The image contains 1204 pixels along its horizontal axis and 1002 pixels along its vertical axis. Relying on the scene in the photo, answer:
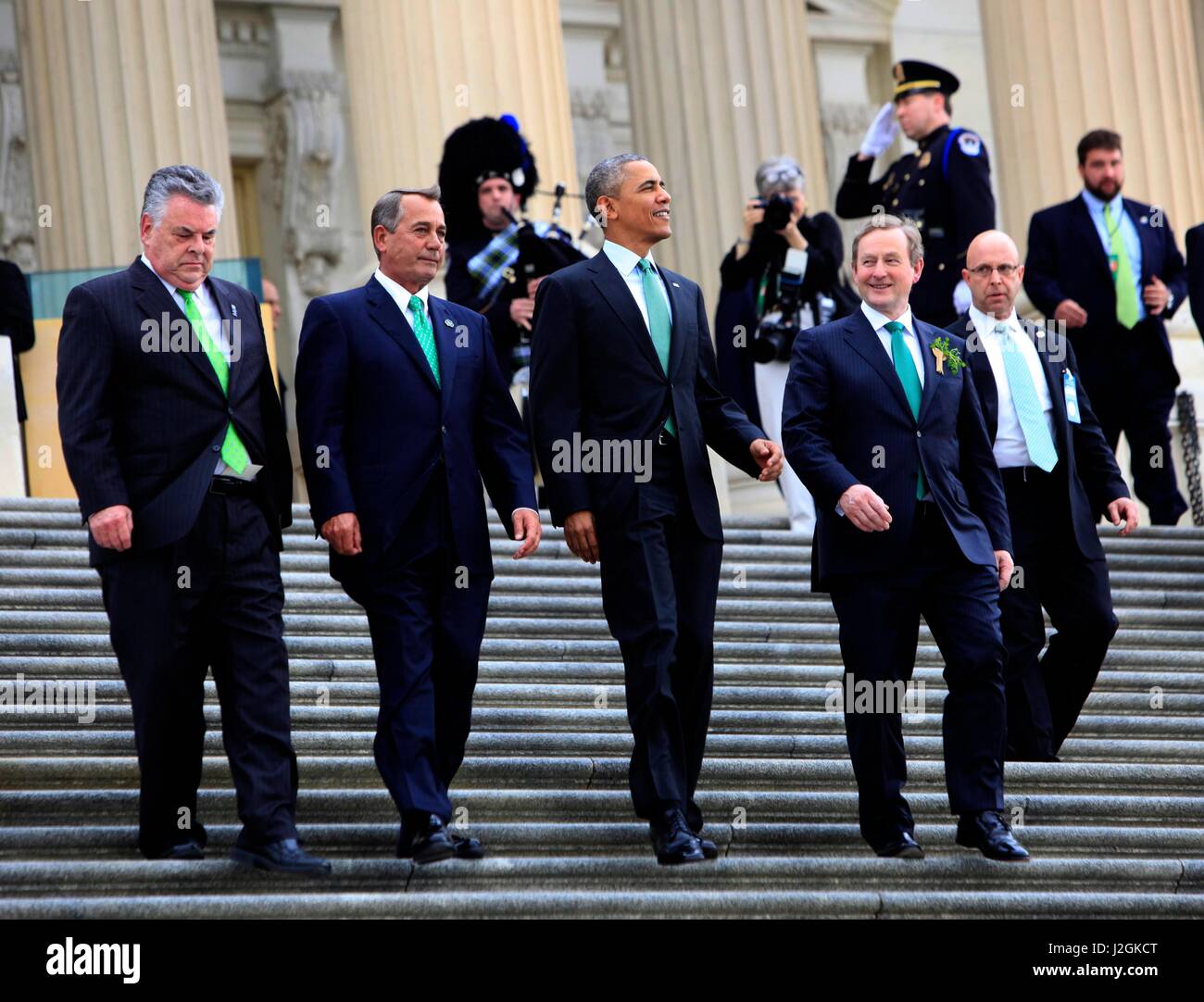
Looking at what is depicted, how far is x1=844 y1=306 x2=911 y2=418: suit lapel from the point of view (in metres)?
7.36

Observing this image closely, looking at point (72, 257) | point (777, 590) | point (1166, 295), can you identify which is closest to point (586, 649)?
point (777, 590)

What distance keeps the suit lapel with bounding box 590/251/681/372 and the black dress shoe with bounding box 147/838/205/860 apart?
1937 millimetres

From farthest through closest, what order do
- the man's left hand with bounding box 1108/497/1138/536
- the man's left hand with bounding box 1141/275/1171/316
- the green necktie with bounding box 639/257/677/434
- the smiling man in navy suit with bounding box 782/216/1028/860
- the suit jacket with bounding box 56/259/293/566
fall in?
the man's left hand with bounding box 1141/275/1171/316
the man's left hand with bounding box 1108/497/1138/536
the green necktie with bounding box 639/257/677/434
the smiling man in navy suit with bounding box 782/216/1028/860
the suit jacket with bounding box 56/259/293/566

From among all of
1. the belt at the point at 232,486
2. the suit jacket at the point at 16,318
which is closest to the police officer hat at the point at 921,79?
the suit jacket at the point at 16,318

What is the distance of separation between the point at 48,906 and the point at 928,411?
2969 mm

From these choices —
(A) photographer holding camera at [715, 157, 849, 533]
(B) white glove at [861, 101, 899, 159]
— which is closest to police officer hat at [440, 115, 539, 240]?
(A) photographer holding camera at [715, 157, 849, 533]

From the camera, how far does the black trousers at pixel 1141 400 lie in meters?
11.7

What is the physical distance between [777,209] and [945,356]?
12.1 feet

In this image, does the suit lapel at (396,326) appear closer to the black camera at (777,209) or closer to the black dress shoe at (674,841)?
the black dress shoe at (674,841)

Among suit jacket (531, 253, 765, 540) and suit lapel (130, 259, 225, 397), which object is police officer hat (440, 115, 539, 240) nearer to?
suit jacket (531, 253, 765, 540)

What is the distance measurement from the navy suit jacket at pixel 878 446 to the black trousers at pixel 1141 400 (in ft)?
14.2

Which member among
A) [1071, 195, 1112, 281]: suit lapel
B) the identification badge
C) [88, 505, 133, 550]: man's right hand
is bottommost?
[88, 505, 133, 550]: man's right hand

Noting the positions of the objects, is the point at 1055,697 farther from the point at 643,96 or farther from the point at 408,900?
the point at 643,96

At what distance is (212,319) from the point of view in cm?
703
